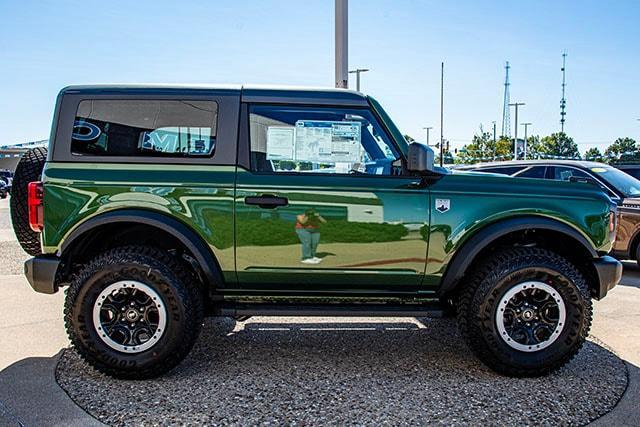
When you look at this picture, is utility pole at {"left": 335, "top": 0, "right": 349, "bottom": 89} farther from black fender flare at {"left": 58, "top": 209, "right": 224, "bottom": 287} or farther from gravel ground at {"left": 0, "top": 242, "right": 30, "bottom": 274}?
gravel ground at {"left": 0, "top": 242, "right": 30, "bottom": 274}

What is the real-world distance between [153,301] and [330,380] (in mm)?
1331

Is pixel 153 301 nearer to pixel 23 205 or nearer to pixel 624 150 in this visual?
pixel 23 205

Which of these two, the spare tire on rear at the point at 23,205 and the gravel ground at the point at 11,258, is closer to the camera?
the spare tire on rear at the point at 23,205

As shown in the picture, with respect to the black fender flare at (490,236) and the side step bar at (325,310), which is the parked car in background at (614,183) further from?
the side step bar at (325,310)

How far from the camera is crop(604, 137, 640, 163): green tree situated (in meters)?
61.7

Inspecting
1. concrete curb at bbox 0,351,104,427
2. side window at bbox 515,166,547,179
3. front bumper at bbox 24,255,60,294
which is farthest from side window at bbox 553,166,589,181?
concrete curb at bbox 0,351,104,427

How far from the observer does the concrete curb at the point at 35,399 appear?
300cm

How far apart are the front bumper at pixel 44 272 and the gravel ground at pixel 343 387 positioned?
0.64 metres

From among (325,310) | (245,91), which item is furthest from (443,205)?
(245,91)

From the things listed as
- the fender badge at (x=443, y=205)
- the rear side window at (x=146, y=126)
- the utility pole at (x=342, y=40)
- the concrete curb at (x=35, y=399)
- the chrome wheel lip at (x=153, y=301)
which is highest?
the utility pole at (x=342, y=40)

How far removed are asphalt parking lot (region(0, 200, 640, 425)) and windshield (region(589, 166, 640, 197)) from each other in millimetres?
3167

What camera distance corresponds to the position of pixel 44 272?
11.7 ft

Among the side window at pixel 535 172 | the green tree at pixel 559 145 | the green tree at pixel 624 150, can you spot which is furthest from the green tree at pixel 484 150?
the side window at pixel 535 172

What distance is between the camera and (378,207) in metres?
3.59
